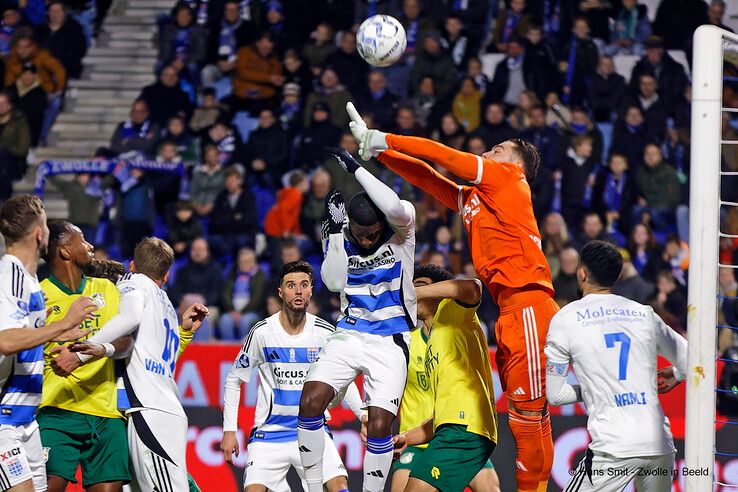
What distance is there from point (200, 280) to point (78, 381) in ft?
19.6

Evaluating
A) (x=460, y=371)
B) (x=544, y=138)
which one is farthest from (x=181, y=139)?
(x=460, y=371)

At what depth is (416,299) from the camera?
7.95 m

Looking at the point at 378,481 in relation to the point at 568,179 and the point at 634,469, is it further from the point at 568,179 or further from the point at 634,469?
the point at 568,179

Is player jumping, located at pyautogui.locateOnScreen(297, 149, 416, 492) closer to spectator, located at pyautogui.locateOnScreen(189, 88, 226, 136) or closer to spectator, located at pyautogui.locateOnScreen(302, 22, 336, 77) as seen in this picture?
spectator, located at pyautogui.locateOnScreen(189, 88, 226, 136)

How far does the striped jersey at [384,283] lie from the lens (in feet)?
25.5

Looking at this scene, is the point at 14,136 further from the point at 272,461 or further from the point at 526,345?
the point at 526,345

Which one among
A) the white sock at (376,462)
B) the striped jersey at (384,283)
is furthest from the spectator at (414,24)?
the white sock at (376,462)

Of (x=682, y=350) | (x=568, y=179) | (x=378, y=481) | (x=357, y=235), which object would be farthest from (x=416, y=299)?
(x=568, y=179)

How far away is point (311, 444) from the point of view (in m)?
7.68

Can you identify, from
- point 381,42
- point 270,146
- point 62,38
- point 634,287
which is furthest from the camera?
point 62,38

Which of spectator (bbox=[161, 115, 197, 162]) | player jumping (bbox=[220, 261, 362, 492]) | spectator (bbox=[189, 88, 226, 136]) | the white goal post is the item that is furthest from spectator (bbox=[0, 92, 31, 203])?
the white goal post

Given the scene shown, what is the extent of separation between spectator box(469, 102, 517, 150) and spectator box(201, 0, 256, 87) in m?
4.16

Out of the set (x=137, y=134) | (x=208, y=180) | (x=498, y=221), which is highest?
(x=137, y=134)

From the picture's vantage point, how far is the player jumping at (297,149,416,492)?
7.55 meters
